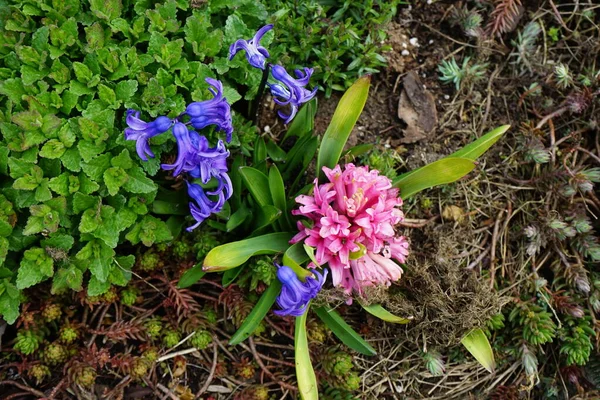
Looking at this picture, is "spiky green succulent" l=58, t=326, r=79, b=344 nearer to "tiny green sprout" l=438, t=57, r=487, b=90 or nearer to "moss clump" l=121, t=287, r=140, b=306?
"moss clump" l=121, t=287, r=140, b=306

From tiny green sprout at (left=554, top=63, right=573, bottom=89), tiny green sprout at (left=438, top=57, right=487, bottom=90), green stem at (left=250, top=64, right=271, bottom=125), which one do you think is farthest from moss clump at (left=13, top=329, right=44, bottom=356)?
tiny green sprout at (left=554, top=63, right=573, bottom=89)

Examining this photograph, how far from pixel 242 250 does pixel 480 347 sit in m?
1.12

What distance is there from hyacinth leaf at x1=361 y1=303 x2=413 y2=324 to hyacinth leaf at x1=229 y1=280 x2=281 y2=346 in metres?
0.38

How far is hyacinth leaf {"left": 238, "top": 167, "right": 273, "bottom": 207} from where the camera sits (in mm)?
2273

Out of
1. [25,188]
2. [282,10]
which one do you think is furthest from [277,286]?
[282,10]

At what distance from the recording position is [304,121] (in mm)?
2604

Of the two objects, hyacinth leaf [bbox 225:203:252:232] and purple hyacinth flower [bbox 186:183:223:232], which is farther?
hyacinth leaf [bbox 225:203:252:232]

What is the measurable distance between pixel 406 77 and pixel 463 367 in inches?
57.0

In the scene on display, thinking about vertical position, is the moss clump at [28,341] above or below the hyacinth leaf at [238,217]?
below

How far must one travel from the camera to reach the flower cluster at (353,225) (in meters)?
2.24

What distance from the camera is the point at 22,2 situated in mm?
2174

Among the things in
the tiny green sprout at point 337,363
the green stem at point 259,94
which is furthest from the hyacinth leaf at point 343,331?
the green stem at point 259,94

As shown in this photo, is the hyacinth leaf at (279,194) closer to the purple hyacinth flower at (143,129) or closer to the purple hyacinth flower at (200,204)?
the purple hyacinth flower at (200,204)

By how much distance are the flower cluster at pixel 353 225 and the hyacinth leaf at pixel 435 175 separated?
10 centimetres
